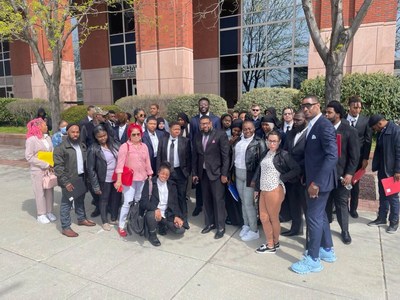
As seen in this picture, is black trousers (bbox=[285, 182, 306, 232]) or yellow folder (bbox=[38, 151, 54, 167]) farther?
yellow folder (bbox=[38, 151, 54, 167])

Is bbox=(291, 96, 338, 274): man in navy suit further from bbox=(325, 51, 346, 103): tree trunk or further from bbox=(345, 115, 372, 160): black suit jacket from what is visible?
bbox=(325, 51, 346, 103): tree trunk

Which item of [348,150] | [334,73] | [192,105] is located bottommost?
[348,150]

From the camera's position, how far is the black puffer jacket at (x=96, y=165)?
16.1ft

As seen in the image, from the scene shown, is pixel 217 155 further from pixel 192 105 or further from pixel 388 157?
pixel 192 105

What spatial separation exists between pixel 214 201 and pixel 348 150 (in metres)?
2.03

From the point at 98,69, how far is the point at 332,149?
19.7 meters

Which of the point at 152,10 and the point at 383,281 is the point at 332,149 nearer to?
the point at 383,281

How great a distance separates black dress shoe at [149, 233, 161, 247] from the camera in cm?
439

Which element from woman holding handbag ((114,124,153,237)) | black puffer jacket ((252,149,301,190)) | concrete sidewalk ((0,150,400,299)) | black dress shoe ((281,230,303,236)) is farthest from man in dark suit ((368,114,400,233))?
woman holding handbag ((114,124,153,237))

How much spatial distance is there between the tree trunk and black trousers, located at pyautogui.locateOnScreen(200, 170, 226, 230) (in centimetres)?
310

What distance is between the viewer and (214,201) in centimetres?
476

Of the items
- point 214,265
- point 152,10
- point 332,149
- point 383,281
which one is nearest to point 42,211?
point 214,265

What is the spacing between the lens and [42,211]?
5336 mm

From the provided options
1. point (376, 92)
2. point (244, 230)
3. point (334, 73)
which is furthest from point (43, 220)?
point (376, 92)
